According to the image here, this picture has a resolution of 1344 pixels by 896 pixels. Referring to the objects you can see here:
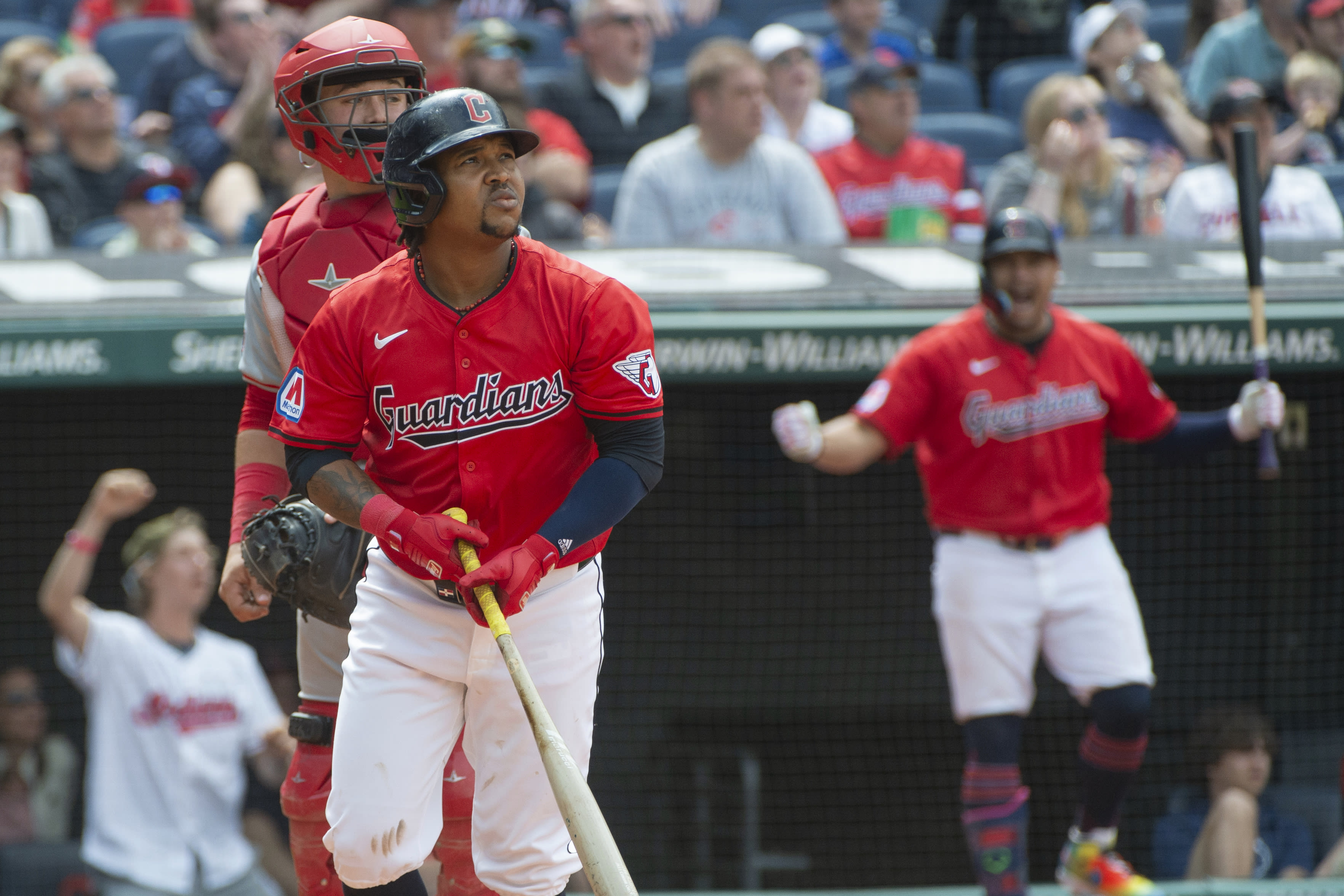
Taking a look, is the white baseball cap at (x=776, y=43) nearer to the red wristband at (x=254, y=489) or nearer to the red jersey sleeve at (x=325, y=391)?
the red wristband at (x=254, y=489)

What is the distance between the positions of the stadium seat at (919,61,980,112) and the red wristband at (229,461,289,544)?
17.0 feet

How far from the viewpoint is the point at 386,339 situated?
2.44 metres

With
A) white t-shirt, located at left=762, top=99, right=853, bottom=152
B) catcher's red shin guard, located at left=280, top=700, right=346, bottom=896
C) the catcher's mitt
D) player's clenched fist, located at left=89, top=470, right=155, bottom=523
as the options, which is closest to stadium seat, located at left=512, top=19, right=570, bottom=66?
white t-shirt, located at left=762, top=99, right=853, bottom=152

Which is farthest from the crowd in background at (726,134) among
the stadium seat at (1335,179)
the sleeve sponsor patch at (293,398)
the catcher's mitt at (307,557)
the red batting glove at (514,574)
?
the red batting glove at (514,574)

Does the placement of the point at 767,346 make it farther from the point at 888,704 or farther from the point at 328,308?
the point at 328,308

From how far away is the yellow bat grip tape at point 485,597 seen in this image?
229 cm

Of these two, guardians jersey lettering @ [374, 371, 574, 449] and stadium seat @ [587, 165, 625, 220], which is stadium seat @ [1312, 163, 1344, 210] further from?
guardians jersey lettering @ [374, 371, 574, 449]

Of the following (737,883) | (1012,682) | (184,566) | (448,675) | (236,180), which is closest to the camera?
(448,675)

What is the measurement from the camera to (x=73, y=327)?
4520 millimetres

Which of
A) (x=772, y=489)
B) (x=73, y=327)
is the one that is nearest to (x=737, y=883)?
(x=772, y=489)

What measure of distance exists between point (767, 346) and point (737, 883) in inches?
80.5

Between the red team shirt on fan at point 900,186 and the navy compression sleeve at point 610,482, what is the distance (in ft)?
11.6

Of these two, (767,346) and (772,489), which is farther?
(772,489)

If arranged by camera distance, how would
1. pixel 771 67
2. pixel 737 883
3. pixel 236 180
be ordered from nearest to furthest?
pixel 737 883
pixel 236 180
pixel 771 67
